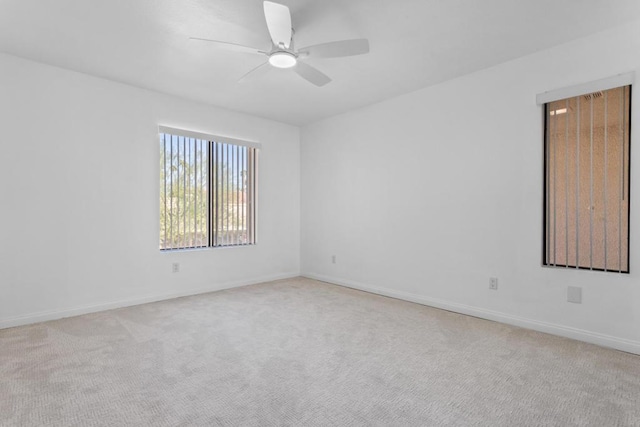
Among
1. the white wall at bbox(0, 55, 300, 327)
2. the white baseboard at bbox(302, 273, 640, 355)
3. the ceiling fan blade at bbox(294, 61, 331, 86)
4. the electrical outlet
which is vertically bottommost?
the white baseboard at bbox(302, 273, 640, 355)

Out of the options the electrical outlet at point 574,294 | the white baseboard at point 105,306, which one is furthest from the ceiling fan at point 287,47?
the white baseboard at point 105,306

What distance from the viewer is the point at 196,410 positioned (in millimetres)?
1771

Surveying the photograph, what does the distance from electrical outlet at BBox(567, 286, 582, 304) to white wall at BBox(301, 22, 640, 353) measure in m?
0.04

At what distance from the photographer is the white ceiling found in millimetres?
2328

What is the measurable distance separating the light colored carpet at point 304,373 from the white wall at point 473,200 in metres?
0.29

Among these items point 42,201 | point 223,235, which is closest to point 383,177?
point 223,235

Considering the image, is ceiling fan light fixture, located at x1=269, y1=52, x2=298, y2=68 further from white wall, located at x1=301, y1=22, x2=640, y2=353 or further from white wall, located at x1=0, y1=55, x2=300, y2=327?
white wall, located at x1=0, y1=55, x2=300, y2=327

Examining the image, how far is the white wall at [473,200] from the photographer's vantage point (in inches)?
106

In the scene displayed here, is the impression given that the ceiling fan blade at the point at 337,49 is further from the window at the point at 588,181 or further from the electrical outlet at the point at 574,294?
the electrical outlet at the point at 574,294

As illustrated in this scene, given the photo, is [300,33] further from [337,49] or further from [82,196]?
[82,196]

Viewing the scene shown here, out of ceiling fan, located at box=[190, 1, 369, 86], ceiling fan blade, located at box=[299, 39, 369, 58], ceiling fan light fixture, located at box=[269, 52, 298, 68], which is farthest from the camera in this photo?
ceiling fan light fixture, located at box=[269, 52, 298, 68]

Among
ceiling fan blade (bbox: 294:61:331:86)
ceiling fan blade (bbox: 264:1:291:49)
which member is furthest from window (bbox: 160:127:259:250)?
ceiling fan blade (bbox: 264:1:291:49)

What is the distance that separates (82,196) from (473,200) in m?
4.15

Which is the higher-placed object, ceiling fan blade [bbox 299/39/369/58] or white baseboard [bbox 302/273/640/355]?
ceiling fan blade [bbox 299/39/369/58]
